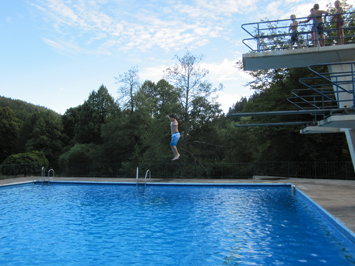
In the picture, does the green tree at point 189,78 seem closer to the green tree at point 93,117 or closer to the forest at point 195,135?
the forest at point 195,135

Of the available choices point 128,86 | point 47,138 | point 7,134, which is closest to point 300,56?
point 128,86

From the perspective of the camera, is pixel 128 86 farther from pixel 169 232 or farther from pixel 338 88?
pixel 169 232

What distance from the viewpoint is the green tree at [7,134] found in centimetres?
4541

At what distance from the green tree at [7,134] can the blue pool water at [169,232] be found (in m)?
37.1

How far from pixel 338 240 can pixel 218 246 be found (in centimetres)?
296

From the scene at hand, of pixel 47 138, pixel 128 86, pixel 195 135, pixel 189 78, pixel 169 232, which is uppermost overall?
pixel 128 86

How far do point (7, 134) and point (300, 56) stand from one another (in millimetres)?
48781

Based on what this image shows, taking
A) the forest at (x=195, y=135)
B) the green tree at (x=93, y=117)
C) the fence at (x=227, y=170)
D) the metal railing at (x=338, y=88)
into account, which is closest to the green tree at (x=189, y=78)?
the forest at (x=195, y=135)

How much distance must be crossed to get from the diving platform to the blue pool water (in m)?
5.14

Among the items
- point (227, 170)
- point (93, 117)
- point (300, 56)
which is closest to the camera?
point (300, 56)

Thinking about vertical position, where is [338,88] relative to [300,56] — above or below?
below

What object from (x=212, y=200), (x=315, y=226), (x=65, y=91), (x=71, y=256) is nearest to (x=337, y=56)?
(x=315, y=226)

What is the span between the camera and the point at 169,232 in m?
8.37

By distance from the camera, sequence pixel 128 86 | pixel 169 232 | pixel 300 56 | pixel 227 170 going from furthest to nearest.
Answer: pixel 128 86 → pixel 227 170 → pixel 300 56 → pixel 169 232
